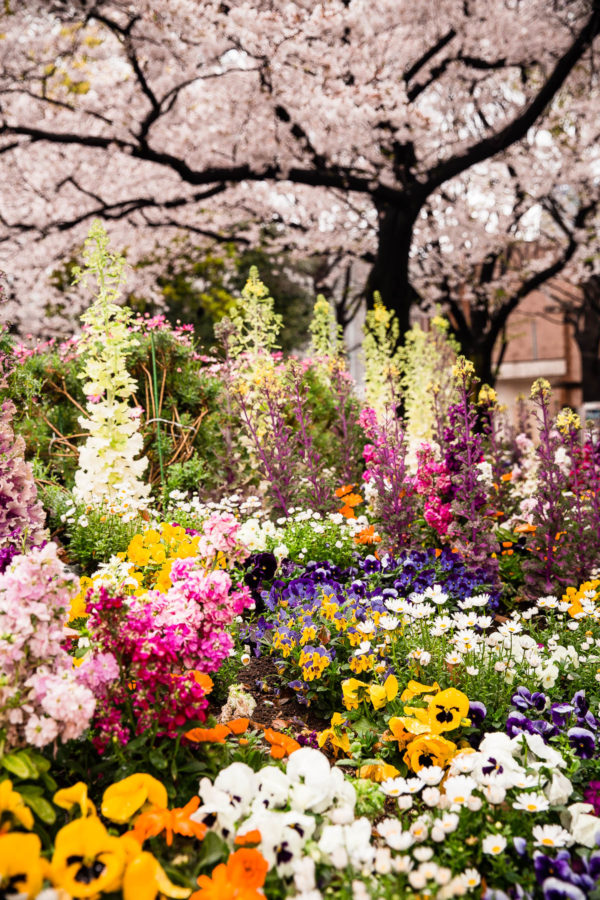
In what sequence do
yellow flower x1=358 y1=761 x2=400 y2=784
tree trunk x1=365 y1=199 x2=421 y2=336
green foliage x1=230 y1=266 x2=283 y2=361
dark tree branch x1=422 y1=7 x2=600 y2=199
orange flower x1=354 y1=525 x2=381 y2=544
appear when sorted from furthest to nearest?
1. tree trunk x1=365 y1=199 x2=421 y2=336
2. dark tree branch x1=422 y1=7 x2=600 y2=199
3. green foliage x1=230 y1=266 x2=283 y2=361
4. orange flower x1=354 y1=525 x2=381 y2=544
5. yellow flower x1=358 y1=761 x2=400 y2=784

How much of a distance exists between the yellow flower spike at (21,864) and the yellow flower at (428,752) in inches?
44.2

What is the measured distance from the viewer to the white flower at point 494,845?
1.67 meters

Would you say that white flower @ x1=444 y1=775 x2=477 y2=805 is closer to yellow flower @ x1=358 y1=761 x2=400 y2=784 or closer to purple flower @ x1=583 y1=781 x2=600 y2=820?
yellow flower @ x1=358 y1=761 x2=400 y2=784

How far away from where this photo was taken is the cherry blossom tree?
26.6 ft

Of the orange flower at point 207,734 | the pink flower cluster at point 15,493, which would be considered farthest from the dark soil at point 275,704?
the pink flower cluster at point 15,493

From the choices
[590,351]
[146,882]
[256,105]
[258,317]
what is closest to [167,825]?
[146,882]

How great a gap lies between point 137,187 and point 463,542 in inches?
366

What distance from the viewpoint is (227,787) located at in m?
1.79

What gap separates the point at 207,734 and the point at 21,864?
0.66m

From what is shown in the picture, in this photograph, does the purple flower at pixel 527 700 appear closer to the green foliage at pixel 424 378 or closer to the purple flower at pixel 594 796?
the purple flower at pixel 594 796

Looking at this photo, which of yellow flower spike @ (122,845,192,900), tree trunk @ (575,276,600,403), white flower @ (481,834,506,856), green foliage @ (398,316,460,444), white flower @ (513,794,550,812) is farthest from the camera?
tree trunk @ (575,276,600,403)

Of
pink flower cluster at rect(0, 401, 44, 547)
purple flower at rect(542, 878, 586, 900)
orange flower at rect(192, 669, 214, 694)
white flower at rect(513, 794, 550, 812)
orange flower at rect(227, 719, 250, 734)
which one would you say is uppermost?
pink flower cluster at rect(0, 401, 44, 547)

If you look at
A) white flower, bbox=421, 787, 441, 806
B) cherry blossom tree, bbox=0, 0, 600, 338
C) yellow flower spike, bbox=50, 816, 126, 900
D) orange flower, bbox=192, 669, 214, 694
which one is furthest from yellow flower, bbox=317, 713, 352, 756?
cherry blossom tree, bbox=0, 0, 600, 338

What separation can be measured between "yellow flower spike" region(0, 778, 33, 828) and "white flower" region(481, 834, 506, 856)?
106 cm
